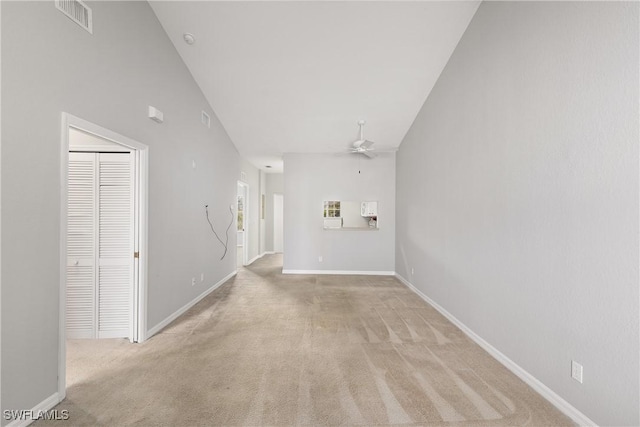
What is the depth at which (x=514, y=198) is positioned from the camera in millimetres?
2484

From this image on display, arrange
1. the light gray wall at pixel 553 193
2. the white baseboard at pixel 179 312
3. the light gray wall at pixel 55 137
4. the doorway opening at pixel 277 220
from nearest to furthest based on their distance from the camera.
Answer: the light gray wall at pixel 553 193 → the light gray wall at pixel 55 137 → the white baseboard at pixel 179 312 → the doorway opening at pixel 277 220

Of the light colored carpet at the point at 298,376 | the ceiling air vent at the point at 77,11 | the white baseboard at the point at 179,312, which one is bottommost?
the light colored carpet at the point at 298,376

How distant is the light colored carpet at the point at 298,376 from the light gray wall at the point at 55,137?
48 centimetres

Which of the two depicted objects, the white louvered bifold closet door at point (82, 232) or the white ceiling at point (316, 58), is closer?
the white louvered bifold closet door at point (82, 232)

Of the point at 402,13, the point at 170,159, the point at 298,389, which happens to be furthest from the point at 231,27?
the point at 298,389

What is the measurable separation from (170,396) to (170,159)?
270cm

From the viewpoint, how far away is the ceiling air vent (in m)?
2.04

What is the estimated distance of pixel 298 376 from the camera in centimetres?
236

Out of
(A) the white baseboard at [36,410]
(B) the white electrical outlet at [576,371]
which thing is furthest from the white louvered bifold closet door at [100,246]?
(B) the white electrical outlet at [576,371]

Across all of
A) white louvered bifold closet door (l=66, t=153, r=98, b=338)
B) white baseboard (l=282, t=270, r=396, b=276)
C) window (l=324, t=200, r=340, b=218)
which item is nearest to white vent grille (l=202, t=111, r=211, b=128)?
white louvered bifold closet door (l=66, t=153, r=98, b=338)

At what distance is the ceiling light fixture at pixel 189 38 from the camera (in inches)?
138

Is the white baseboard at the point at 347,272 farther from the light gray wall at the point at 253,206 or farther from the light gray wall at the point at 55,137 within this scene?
the light gray wall at the point at 55,137

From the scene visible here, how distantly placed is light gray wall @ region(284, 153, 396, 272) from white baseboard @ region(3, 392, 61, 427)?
4.71 meters

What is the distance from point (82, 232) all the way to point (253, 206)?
539 cm
